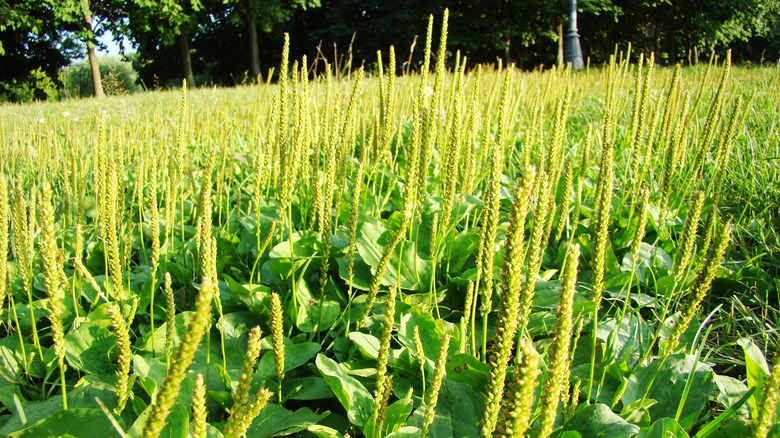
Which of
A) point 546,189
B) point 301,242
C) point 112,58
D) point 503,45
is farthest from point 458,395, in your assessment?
point 112,58

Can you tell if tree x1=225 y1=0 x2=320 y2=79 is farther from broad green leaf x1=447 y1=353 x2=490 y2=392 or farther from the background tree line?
broad green leaf x1=447 y1=353 x2=490 y2=392

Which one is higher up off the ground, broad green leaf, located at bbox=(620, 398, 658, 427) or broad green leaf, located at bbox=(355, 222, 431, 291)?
broad green leaf, located at bbox=(355, 222, 431, 291)

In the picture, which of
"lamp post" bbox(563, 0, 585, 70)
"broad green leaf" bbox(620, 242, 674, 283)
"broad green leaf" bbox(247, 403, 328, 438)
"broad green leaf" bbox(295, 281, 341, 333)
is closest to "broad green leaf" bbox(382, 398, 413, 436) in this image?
"broad green leaf" bbox(247, 403, 328, 438)

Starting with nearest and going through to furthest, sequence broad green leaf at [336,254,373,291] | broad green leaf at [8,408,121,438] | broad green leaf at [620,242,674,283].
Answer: broad green leaf at [8,408,121,438] < broad green leaf at [336,254,373,291] < broad green leaf at [620,242,674,283]

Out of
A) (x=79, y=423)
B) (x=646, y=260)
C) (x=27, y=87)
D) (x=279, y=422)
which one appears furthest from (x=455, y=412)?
(x=27, y=87)

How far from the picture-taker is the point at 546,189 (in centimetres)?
91

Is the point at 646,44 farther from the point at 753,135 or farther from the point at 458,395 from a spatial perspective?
the point at 458,395

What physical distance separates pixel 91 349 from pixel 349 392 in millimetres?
874

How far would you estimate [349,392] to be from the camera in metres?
1.31

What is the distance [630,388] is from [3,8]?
2250 centimetres

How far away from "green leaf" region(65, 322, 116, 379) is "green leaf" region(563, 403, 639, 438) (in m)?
1.37

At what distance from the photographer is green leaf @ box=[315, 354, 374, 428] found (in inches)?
51.0

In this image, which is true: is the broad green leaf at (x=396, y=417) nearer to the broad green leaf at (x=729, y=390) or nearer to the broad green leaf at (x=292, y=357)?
the broad green leaf at (x=292, y=357)

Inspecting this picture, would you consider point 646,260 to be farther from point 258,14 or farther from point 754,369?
point 258,14
